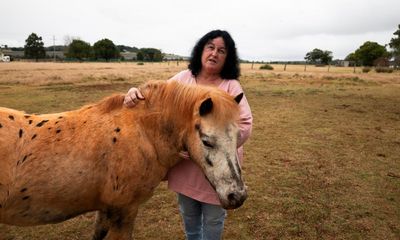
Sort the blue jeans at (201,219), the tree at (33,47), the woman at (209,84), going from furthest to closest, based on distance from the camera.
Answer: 1. the tree at (33,47)
2. the blue jeans at (201,219)
3. the woman at (209,84)

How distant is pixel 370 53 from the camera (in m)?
75.7

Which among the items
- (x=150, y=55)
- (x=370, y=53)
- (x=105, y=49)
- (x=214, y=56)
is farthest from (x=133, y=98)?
(x=150, y=55)

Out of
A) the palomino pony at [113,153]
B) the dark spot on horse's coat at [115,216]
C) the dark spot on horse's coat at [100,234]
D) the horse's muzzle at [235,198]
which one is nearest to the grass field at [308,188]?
the dark spot on horse's coat at [100,234]

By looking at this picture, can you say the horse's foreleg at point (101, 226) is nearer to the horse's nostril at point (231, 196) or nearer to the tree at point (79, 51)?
the horse's nostril at point (231, 196)

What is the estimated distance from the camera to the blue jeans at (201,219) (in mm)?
3252

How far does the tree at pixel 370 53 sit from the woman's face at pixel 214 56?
3224 inches

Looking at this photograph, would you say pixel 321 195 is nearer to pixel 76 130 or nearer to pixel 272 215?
pixel 272 215

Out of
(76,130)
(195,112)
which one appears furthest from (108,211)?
(195,112)

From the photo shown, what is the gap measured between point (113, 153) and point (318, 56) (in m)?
106

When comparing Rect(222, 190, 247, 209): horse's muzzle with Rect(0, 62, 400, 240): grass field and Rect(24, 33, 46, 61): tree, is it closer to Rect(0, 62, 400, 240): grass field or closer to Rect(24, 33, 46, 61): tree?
Rect(0, 62, 400, 240): grass field

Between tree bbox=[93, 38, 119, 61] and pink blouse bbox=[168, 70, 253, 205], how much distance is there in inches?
3737

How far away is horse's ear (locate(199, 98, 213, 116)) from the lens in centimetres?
255

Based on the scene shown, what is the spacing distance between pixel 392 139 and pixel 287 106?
226 inches

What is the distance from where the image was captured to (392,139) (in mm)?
9367
